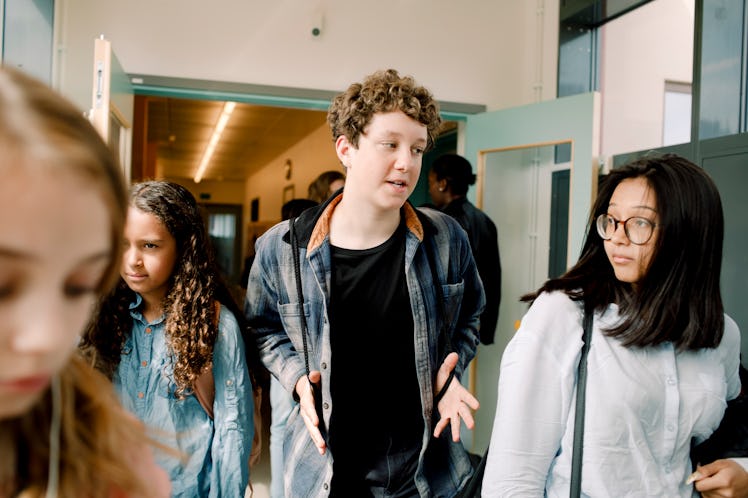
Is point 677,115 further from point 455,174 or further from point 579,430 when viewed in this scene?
point 579,430

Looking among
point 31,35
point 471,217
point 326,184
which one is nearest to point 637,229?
point 471,217

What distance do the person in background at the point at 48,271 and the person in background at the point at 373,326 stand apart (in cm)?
85

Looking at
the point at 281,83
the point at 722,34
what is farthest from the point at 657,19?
the point at 281,83

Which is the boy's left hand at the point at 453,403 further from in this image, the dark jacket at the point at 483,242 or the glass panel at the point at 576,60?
the glass panel at the point at 576,60

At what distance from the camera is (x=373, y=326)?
1452 mm

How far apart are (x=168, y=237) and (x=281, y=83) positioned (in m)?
2.20

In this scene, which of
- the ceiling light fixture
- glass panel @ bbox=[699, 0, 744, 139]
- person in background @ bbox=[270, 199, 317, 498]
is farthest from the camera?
the ceiling light fixture

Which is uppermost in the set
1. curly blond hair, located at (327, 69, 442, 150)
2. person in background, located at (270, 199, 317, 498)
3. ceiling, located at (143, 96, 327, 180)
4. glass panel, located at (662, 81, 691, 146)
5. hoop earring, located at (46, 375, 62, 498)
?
ceiling, located at (143, 96, 327, 180)

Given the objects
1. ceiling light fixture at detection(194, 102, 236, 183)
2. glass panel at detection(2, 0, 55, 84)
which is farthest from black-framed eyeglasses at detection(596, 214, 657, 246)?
ceiling light fixture at detection(194, 102, 236, 183)

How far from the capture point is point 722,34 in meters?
2.59

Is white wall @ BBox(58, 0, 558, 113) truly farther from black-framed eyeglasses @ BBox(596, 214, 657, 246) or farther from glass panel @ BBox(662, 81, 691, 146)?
black-framed eyeglasses @ BBox(596, 214, 657, 246)

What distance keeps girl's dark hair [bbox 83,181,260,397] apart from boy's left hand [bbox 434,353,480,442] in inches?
20.7

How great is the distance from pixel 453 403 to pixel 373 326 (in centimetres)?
27

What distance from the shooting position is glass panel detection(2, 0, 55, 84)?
2.79m
